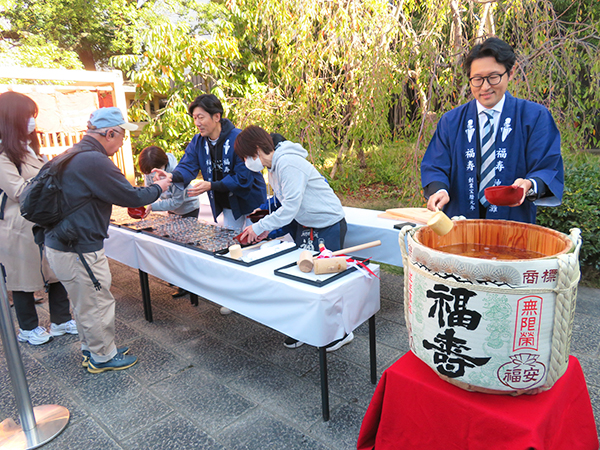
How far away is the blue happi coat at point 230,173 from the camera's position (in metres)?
3.10

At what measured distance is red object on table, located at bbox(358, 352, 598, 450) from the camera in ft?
3.85

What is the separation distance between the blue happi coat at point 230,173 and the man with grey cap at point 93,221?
698mm

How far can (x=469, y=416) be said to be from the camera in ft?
4.07

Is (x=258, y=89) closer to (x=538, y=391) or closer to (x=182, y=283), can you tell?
(x=182, y=283)

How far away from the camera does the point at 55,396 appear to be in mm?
2393

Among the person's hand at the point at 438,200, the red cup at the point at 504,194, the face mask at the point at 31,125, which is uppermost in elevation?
the face mask at the point at 31,125

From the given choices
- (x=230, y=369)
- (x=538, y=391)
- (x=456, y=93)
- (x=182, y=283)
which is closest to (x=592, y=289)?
(x=456, y=93)

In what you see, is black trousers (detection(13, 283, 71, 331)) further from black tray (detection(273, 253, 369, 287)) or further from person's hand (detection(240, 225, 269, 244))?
black tray (detection(273, 253, 369, 287))

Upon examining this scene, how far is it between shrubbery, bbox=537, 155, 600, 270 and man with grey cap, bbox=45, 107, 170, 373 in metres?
3.48

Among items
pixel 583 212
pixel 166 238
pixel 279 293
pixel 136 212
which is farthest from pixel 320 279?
pixel 583 212

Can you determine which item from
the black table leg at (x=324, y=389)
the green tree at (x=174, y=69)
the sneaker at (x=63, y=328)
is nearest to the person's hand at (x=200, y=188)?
the sneaker at (x=63, y=328)

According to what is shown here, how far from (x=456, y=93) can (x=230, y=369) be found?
3.52 m

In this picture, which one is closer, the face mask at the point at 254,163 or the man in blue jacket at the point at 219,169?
the face mask at the point at 254,163

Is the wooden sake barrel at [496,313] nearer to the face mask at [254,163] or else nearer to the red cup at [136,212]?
the face mask at [254,163]
